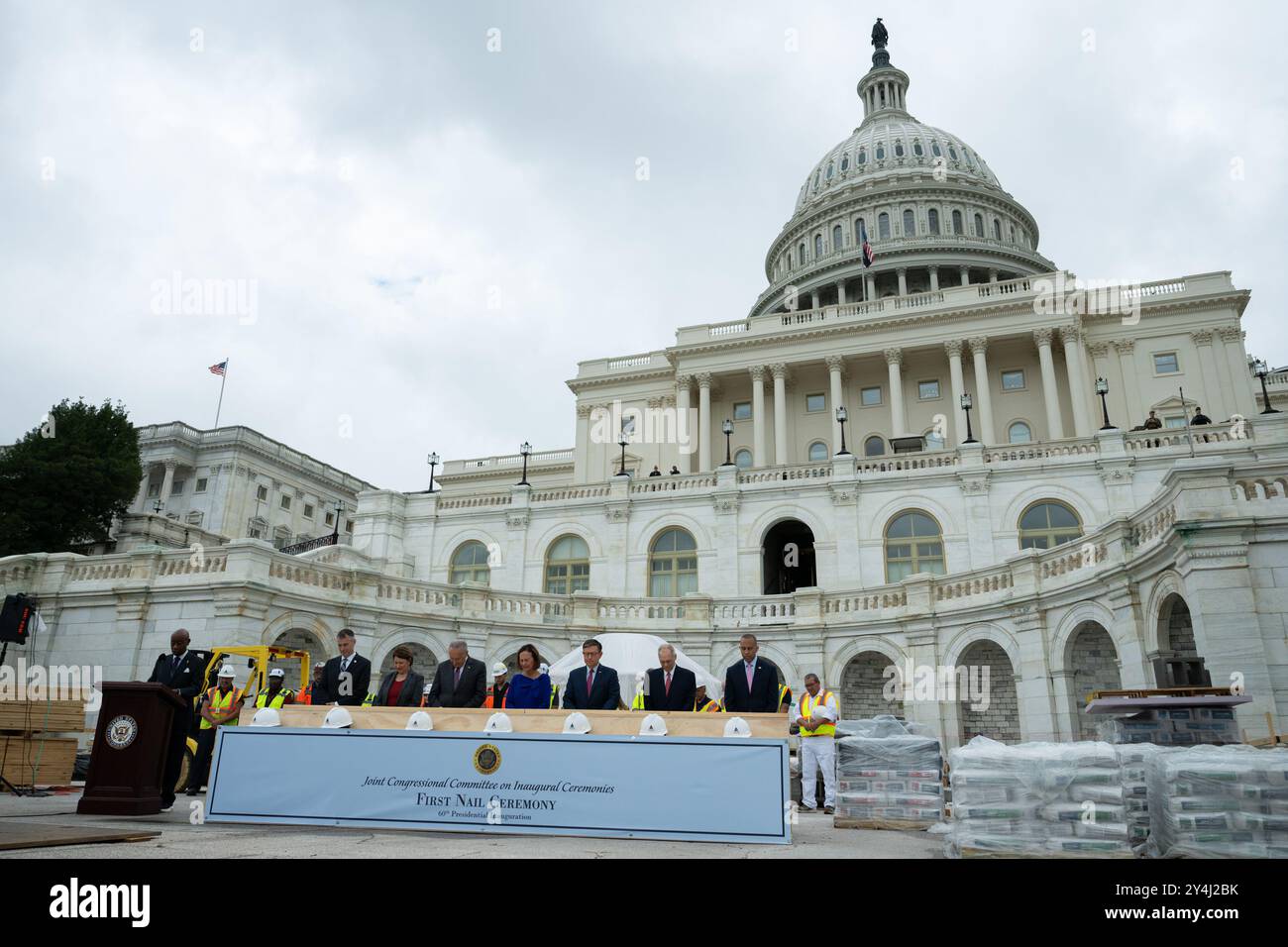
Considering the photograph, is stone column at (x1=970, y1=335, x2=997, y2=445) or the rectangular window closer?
stone column at (x1=970, y1=335, x2=997, y2=445)

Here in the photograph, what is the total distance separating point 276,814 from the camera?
371 inches

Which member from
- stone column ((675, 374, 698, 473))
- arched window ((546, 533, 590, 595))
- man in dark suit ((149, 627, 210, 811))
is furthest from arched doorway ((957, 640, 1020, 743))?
stone column ((675, 374, 698, 473))

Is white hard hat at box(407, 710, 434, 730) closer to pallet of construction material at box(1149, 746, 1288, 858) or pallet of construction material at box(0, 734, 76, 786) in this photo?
pallet of construction material at box(1149, 746, 1288, 858)

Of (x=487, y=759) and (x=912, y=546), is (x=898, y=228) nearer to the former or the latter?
(x=912, y=546)

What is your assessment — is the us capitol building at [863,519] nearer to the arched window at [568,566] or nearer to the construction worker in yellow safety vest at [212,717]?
the arched window at [568,566]

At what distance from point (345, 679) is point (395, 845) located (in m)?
4.83

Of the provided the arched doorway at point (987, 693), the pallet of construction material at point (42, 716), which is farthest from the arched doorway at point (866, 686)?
the pallet of construction material at point (42, 716)

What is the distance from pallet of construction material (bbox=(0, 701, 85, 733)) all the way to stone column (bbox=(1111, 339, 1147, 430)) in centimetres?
5715

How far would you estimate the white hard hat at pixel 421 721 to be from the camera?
9.56 meters

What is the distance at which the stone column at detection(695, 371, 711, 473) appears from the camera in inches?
2328

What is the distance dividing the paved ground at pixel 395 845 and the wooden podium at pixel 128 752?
0.18m

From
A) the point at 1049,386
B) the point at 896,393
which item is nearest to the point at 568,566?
the point at 896,393
